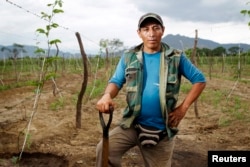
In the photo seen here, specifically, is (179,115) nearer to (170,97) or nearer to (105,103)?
(170,97)

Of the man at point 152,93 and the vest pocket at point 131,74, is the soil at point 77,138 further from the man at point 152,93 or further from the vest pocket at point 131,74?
the vest pocket at point 131,74

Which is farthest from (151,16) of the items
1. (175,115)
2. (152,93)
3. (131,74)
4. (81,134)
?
(81,134)

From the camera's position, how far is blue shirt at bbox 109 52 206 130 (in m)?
2.68

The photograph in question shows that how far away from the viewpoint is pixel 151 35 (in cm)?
271

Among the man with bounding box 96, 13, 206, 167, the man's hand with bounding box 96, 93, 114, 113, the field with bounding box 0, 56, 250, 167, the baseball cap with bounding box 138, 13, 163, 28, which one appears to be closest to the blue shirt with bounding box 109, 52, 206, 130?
the man with bounding box 96, 13, 206, 167

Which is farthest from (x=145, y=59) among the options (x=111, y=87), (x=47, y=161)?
(x=47, y=161)

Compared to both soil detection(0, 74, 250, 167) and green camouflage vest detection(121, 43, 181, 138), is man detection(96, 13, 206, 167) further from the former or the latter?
soil detection(0, 74, 250, 167)

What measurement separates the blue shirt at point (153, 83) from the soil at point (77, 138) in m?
2.09

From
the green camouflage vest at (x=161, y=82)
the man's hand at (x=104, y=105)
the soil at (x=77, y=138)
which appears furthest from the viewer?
the soil at (x=77, y=138)

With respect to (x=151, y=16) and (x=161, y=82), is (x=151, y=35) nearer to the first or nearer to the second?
(x=151, y=16)

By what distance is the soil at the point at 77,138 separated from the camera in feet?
16.3

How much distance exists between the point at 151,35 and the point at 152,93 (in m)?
0.49

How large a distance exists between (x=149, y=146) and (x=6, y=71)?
2615 cm

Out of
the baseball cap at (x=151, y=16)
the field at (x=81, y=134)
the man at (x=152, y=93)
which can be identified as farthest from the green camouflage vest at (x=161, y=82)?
the field at (x=81, y=134)
